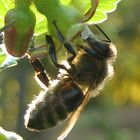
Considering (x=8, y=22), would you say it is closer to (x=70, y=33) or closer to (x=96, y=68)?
(x=70, y=33)

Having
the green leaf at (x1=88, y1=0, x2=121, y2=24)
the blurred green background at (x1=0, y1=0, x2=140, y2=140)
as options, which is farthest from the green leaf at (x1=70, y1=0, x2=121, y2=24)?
the blurred green background at (x1=0, y1=0, x2=140, y2=140)

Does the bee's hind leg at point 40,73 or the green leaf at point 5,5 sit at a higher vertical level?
the green leaf at point 5,5

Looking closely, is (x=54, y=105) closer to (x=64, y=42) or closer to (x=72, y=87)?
(x=72, y=87)

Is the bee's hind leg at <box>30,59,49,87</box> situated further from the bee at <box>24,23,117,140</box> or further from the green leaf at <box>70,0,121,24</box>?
the green leaf at <box>70,0,121,24</box>

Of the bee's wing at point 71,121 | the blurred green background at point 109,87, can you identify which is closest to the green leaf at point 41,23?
the bee's wing at point 71,121

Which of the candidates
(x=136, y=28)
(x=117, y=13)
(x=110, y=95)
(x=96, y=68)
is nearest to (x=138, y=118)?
(x=110, y=95)

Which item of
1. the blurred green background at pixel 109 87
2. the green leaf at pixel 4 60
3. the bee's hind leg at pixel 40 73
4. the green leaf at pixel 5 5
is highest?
the green leaf at pixel 5 5

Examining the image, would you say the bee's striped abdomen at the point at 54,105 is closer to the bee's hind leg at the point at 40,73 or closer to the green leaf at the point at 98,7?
the bee's hind leg at the point at 40,73
